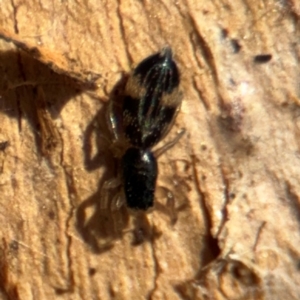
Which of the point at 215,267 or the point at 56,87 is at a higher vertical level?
the point at 56,87

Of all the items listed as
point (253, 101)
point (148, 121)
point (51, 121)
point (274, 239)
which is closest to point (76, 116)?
point (51, 121)

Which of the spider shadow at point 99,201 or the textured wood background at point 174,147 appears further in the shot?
the spider shadow at point 99,201

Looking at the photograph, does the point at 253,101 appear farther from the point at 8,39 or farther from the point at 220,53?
the point at 8,39

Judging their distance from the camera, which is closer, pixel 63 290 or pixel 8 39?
pixel 8 39

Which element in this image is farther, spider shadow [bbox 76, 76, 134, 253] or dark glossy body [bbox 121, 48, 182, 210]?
spider shadow [bbox 76, 76, 134, 253]

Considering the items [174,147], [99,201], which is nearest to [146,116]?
[174,147]
